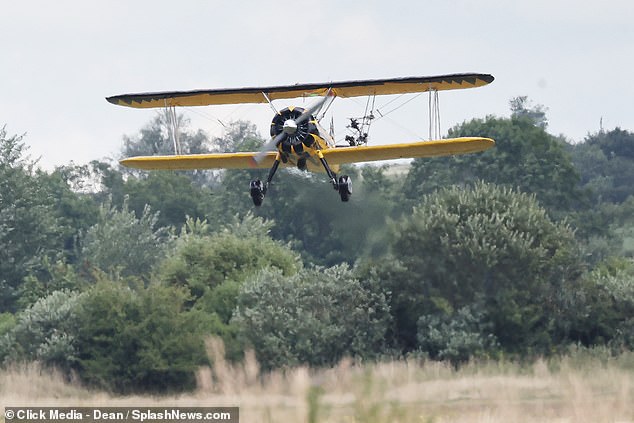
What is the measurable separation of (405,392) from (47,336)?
15.5 m

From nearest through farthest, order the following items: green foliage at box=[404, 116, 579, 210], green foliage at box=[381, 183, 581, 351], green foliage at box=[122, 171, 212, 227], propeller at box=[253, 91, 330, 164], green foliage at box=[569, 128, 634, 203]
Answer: propeller at box=[253, 91, 330, 164]
green foliage at box=[381, 183, 581, 351]
green foliage at box=[404, 116, 579, 210]
green foliage at box=[122, 171, 212, 227]
green foliage at box=[569, 128, 634, 203]

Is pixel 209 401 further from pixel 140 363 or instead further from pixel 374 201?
pixel 374 201

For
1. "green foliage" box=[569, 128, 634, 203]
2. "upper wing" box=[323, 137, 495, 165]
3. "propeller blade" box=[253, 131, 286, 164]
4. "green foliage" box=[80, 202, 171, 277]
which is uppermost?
"green foliage" box=[569, 128, 634, 203]

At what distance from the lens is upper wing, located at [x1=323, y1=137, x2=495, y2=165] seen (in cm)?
2652

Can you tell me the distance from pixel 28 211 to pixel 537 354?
39.3 meters

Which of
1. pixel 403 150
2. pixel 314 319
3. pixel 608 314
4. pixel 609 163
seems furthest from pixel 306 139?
pixel 609 163

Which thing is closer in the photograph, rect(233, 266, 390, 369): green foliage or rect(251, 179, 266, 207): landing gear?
rect(251, 179, 266, 207): landing gear

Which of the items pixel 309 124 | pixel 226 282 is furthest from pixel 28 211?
pixel 309 124

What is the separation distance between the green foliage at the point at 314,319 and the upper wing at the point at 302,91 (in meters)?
7.59

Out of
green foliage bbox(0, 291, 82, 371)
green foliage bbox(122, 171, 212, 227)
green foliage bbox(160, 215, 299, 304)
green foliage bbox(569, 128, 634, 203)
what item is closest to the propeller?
green foliage bbox(0, 291, 82, 371)

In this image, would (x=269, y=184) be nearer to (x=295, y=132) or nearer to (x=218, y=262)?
(x=295, y=132)

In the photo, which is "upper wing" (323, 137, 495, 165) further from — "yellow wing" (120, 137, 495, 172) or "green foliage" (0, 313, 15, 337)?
"green foliage" (0, 313, 15, 337)

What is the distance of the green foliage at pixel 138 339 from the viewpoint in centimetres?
3456

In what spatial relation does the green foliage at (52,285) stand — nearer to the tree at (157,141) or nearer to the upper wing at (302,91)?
the upper wing at (302,91)
